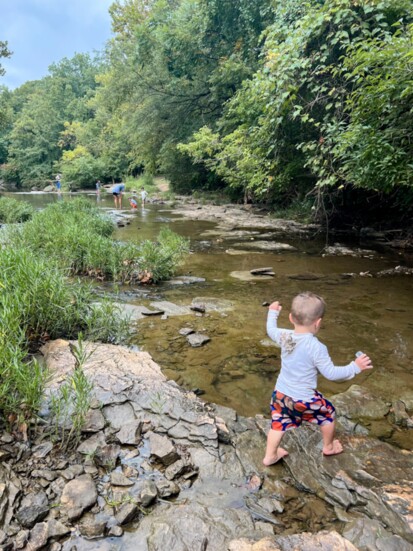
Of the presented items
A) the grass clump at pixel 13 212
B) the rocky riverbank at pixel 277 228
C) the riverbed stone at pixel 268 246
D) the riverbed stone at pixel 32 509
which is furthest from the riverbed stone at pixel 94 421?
the grass clump at pixel 13 212

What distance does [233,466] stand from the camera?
2.45 m

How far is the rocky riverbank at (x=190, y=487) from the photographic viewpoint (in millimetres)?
1880

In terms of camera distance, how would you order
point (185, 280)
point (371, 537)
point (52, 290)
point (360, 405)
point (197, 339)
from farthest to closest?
point (185, 280), point (197, 339), point (52, 290), point (360, 405), point (371, 537)

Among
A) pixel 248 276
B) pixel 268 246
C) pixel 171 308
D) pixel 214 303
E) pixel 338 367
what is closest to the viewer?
pixel 338 367

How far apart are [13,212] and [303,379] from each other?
13587 millimetres

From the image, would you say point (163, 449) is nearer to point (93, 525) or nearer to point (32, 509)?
point (93, 525)

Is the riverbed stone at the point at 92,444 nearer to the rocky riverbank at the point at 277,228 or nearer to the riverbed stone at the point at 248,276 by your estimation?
the riverbed stone at the point at 248,276

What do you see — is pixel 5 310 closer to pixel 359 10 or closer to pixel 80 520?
pixel 80 520

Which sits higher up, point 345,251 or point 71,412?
point 345,251

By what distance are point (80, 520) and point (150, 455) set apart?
1.99ft

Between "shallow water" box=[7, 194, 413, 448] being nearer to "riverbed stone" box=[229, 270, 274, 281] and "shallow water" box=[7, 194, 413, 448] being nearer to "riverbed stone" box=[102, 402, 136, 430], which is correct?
"riverbed stone" box=[229, 270, 274, 281]

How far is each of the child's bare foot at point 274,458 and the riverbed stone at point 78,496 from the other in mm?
1107

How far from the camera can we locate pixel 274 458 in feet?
8.11

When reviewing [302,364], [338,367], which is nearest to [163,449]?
[302,364]
